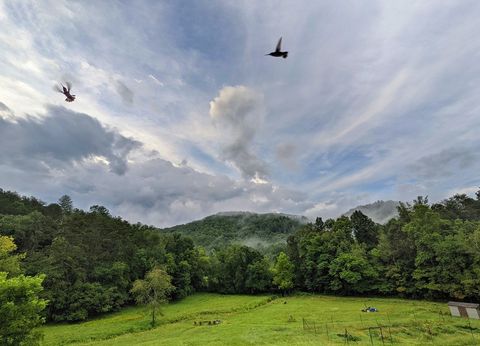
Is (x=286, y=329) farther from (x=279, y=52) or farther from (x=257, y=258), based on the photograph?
(x=257, y=258)

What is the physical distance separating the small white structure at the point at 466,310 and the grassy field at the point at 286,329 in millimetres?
1504

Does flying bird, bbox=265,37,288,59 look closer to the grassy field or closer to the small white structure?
the grassy field

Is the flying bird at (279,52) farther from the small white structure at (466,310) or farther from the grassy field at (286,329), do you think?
the small white structure at (466,310)

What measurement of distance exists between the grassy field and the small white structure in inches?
59.2

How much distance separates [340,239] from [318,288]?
12.6 meters

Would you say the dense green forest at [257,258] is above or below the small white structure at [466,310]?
above

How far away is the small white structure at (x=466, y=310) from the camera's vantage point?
3828 centimetres

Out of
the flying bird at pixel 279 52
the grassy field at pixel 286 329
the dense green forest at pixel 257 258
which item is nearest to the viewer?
the flying bird at pixel 279 52

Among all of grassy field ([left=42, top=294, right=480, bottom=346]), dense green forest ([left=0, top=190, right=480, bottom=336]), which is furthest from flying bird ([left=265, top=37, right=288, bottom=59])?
dense green forest ([left=0, top=190, right=480, bottom=336])

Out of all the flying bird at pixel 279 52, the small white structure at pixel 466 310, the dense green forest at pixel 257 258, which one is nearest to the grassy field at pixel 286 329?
the small white structure at pixel 466 310

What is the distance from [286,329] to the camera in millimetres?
32469

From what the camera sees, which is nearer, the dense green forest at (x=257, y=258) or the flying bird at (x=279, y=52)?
the flying bird at (x=279, y=52)

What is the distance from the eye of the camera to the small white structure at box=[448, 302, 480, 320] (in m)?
38.3

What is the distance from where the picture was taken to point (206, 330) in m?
34.6
